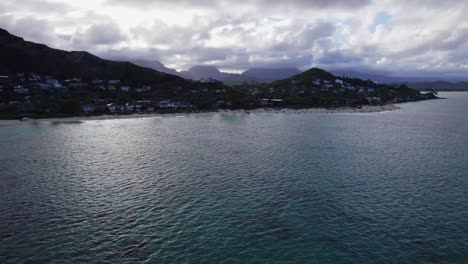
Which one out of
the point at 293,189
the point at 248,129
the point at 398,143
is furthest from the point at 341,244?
the point at 248,129

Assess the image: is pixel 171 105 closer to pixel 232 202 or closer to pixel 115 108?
pixel 115 108

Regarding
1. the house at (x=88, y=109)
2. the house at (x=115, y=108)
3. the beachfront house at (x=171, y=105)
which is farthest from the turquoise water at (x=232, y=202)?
the beachfront house at (x=171, y=105)

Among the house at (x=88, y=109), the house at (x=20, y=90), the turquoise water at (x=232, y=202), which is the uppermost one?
the house at (x=20, y=90)

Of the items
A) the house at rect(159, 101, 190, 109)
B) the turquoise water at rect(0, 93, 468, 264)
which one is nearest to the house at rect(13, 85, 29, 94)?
the house at rect(159, 101, 190, 109)

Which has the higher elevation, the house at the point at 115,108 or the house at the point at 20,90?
the house at the point at 20,90

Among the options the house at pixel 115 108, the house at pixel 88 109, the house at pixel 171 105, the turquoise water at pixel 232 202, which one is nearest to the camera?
the turquoise water at pixel 232 202

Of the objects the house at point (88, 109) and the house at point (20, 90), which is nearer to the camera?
the house at point (88, 109)

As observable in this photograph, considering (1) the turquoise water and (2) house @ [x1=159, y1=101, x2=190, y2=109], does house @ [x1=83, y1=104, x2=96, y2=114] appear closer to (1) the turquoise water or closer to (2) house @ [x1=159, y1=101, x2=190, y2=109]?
(2) house @ [x1=159, y1=101, x2=190, y2=109]

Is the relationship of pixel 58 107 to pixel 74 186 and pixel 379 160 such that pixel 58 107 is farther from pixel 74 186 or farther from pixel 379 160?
pixel 379 160

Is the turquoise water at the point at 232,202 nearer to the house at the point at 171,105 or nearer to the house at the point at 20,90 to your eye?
the house at the point at 171,105
